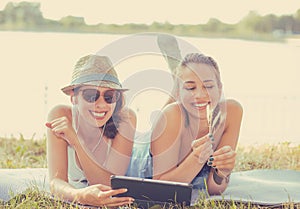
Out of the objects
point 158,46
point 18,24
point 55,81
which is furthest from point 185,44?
point 18,24

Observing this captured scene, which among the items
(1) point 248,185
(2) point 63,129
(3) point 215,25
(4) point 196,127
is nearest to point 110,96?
(2) point 63,129

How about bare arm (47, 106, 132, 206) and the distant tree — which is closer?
bare arm (47, 106, 132, 206)

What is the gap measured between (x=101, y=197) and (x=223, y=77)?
1.68 meters

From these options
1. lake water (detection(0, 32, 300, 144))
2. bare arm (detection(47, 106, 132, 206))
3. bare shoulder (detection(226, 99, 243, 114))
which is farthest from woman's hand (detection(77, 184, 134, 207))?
lake water (detection(0, 32, 300, 144))

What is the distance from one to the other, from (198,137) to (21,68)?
2.94 meters

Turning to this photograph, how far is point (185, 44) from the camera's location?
174 cm

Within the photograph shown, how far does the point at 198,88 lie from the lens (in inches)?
58.6

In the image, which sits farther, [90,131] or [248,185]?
[248,185]

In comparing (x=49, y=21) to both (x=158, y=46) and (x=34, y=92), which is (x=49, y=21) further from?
(x=158, y=46)

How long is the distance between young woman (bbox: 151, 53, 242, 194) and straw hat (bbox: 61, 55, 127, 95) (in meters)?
0.18

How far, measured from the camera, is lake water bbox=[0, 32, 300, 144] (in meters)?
3.26

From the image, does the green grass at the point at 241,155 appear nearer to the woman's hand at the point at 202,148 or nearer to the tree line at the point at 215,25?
the woman's hand at the point at 202,148

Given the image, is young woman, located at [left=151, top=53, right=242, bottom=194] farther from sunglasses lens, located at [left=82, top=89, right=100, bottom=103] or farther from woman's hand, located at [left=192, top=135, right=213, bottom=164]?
sunglasses lens, located at [left=82, top=89, right=100, bottom=103]

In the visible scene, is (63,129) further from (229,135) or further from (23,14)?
(23,14)
